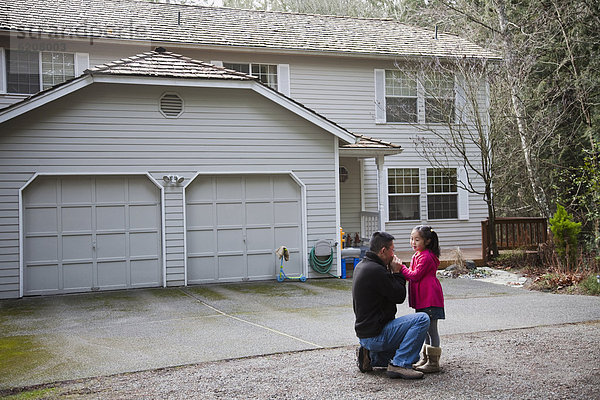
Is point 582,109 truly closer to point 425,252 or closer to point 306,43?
point 306,43

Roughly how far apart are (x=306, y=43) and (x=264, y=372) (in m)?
13.1

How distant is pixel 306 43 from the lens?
18094 mm

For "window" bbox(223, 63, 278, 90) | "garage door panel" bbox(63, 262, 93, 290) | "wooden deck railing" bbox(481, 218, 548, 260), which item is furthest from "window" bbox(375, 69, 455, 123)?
"garage door panel" bbox(63, 262, 93, 290)

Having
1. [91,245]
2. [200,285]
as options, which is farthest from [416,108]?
[91,245]

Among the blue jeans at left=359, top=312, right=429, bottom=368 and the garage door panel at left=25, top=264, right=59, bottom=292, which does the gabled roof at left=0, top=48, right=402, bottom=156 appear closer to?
the garage door panel at left=25, top=264, right=59, bottom=292

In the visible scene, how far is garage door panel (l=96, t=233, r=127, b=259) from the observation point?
13059mm

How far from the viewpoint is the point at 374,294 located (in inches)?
243

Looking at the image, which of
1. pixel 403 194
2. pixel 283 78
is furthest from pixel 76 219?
pixel 403 194

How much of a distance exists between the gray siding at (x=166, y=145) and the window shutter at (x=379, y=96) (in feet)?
14.8

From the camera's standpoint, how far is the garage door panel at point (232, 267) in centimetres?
1399

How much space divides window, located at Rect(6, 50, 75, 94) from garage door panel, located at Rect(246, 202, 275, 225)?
19.9 ft

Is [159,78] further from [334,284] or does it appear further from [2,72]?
[334,284]

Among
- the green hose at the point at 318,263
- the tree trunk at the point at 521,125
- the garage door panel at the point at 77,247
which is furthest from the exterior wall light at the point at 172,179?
the tree trunk at the point at 521,125

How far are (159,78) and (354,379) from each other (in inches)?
340
